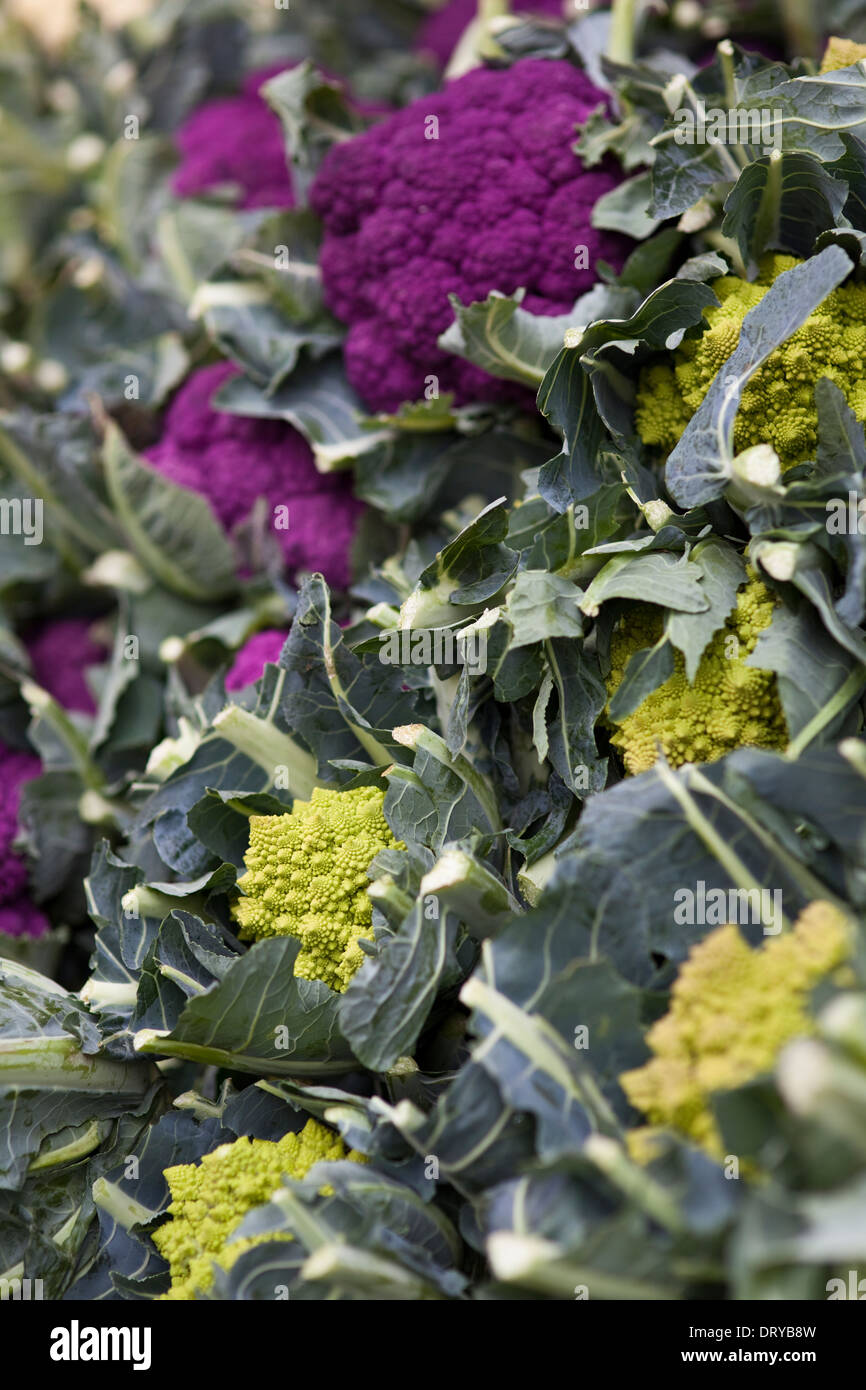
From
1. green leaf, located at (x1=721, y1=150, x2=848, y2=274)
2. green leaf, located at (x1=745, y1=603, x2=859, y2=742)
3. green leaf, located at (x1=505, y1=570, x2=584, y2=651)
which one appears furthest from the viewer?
green leaf, located at (x1=721, y1=150, x2=848, y2=274)

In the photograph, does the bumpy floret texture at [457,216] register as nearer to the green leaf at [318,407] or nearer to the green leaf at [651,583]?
the green leaf at [318,407]

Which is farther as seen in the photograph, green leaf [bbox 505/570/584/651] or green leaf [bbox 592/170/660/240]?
green leaf [bbox 592/170/660/240]

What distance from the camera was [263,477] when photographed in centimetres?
189

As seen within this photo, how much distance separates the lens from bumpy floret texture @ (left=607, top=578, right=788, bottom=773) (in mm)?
1206

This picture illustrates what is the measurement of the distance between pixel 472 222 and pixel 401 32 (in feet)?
4.89

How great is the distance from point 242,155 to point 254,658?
4.08ft

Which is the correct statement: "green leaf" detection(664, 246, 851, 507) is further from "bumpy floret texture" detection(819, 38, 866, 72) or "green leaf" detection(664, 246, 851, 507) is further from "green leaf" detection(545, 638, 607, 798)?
"bumpy floret texture" detection(819, 38, 866, 72)

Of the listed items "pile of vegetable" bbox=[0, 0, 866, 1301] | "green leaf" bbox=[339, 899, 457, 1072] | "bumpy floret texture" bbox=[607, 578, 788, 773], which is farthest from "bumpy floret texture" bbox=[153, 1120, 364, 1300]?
"bumpy floret texture" bbox=[607, 578, 788, 773]

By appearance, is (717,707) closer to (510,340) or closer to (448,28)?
(510,340)

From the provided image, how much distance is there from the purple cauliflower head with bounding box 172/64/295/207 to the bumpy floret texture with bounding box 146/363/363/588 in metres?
0.51

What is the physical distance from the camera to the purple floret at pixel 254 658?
167cm

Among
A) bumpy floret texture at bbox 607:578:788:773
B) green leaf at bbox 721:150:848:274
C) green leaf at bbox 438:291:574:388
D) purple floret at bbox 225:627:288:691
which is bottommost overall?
bumpy floret texture at bbox 607:578:788:773

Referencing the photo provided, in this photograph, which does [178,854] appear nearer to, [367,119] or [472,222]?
[472,222]
